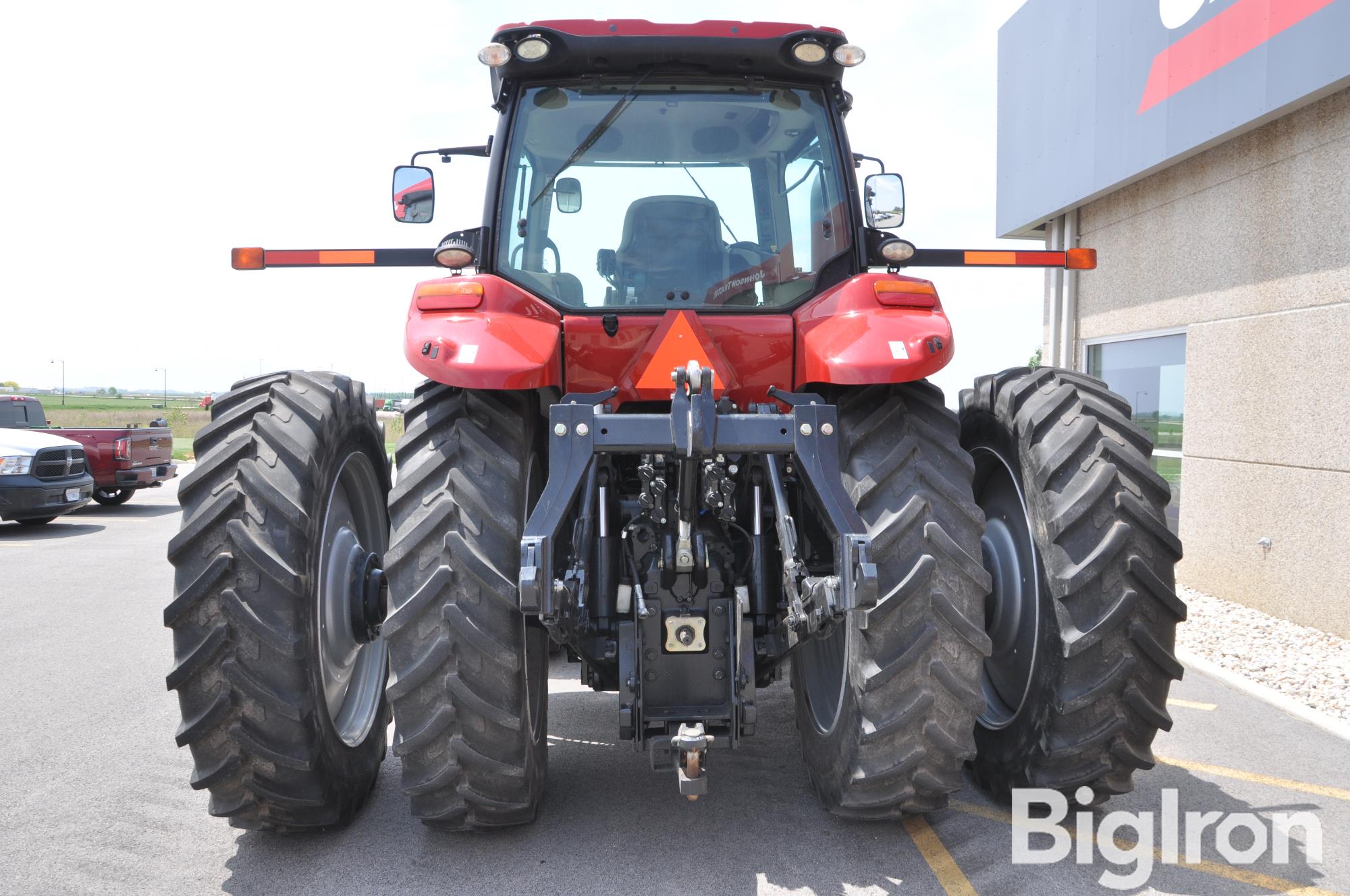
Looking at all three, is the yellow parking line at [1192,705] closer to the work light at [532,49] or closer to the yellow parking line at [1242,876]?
the yellow parking line at [1242,876]

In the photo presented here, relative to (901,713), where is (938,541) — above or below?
above

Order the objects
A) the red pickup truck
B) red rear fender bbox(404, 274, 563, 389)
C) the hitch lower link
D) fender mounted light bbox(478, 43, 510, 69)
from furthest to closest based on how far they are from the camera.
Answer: the red pickup truck < fender mounted light bbox(478, 43, 510, 69) < red rear fender bbox(404, 274, 563, 389) < the hitch lower link

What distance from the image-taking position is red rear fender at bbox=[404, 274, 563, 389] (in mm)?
2912

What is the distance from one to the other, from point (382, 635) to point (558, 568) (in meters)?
0.60

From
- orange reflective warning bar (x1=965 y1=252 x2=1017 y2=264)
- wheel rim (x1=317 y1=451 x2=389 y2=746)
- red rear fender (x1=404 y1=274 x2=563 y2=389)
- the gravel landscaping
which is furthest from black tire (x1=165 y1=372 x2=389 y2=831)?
the gravel landscaping

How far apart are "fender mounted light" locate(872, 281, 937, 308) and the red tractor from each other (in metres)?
0.02

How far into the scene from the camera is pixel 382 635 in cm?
276

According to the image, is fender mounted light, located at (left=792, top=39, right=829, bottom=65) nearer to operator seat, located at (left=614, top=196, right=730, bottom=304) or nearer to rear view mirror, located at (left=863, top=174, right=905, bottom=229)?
rear view mirror, located at (left=863, top=174, right=905, bottom=229)

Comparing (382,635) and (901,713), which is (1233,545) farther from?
(382,635)

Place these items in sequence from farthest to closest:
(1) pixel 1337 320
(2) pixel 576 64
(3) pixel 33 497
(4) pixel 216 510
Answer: (3) pixel 33 497 < (1) pixel 1337 320 < (2) pixel 576 64 < (4) pixel 216 510

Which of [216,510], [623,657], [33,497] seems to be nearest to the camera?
[216,510]

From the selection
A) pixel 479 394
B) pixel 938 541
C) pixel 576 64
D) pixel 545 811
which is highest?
pixel 576 64

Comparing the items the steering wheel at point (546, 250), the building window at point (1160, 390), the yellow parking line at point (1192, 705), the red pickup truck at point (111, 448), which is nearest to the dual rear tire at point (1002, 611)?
the steering wheel at point (546, 250)

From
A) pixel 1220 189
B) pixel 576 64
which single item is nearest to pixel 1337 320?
pixel 1220 189
